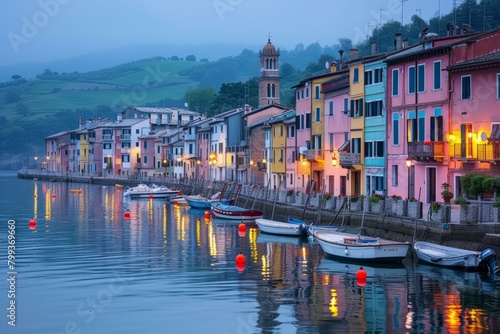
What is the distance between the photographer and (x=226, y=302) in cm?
3675

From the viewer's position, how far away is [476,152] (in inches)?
Answer: 2077

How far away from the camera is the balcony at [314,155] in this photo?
80438 mm

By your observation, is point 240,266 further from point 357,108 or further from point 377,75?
point 357,108

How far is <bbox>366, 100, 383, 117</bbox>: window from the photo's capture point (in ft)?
219

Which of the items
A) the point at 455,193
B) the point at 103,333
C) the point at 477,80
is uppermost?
the point at 477,80

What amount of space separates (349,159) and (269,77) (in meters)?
67.9

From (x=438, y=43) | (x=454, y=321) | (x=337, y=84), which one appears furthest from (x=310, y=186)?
(x=454, y=321)

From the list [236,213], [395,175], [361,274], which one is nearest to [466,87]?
[395,175]

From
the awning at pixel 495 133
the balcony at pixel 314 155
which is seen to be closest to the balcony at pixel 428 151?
the awning at pixel 495 133

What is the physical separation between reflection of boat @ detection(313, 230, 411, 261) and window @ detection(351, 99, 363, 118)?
2222 centimetres

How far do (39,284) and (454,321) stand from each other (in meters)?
19.9

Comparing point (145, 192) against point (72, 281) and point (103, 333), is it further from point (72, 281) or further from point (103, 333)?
point (103, 333)

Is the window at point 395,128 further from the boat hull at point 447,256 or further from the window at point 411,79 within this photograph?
the boat hull at point 447,256

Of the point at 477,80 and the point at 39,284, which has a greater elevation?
the point at 477,80
